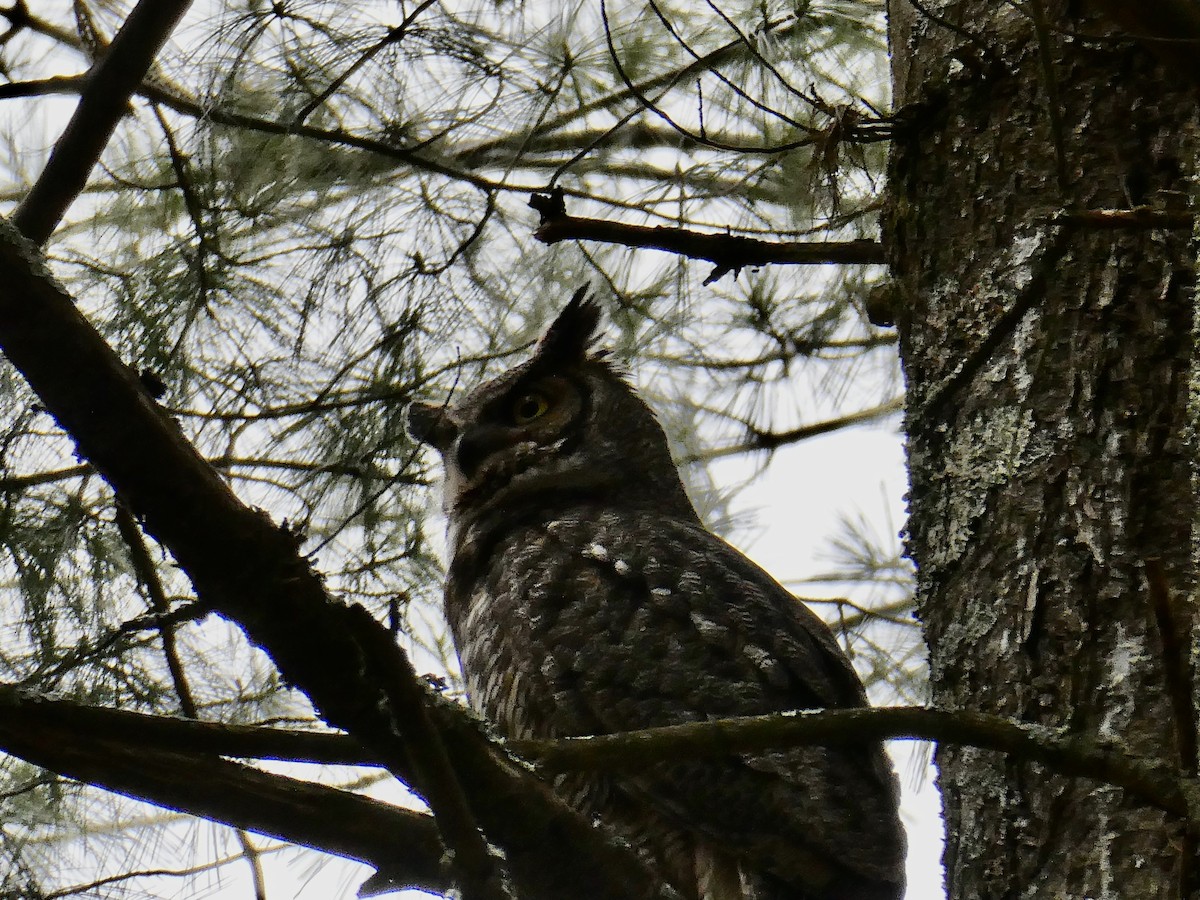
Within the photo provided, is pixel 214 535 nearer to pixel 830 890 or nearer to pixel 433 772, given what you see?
→ pixel 433 772

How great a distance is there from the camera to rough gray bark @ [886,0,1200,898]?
1446 mm

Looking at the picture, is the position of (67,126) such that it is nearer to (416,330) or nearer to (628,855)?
(416,330)

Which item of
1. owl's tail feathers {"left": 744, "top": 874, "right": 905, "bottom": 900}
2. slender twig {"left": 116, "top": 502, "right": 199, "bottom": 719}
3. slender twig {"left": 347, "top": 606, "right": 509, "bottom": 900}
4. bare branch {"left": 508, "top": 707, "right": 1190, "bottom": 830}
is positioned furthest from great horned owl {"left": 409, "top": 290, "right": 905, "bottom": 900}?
slender twig {"left": 347, "top": 606, "right": 509, "bottom": 900}

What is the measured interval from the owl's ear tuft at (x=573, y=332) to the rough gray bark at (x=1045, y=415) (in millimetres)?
1225

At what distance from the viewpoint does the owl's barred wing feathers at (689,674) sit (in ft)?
7.05

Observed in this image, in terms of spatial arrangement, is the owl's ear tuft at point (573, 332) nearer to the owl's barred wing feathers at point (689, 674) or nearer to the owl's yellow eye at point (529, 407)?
the owl's yellow eye at point (529, 407)

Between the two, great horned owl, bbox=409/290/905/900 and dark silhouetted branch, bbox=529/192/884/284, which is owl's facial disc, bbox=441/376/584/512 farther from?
dark silhouetted branch, bbox=529/192/884/284

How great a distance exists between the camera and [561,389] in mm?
3156

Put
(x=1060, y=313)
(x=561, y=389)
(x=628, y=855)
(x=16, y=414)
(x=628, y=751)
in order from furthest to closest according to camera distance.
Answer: (x=561, y=389), (x=16, y=414), (x=1060, y=313), (x=628, y=855), (x=628, y=751)

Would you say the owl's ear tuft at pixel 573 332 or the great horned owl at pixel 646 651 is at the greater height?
the owl's ear tuft at pixel 573 332

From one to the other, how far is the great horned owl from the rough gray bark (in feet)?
1.82

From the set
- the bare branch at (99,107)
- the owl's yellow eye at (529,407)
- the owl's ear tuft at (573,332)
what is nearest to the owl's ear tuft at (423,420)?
the owl's yellow eye at (529,407)

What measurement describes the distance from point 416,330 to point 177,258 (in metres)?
0.54

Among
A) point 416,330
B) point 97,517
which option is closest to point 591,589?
point 416,330
